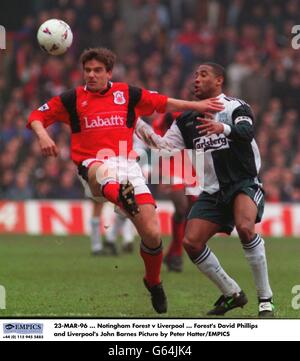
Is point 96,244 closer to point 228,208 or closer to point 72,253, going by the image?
point 72,253

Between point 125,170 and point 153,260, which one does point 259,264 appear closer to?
point 153,260

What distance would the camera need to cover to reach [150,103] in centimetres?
936

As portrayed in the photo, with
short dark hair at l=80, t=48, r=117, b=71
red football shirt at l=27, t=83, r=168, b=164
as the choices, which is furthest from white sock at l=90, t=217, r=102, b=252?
short dark hair at l=80, t=48, r=117, b=71

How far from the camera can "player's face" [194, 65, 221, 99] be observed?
925 centimetres

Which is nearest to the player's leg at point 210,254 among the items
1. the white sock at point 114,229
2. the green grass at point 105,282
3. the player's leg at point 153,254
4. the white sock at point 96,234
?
the green grass at point 105,282

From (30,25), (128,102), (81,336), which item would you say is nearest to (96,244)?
(128,102)

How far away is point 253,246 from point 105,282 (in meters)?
2.97

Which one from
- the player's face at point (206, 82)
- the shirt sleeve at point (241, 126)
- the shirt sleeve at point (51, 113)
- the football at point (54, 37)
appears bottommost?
the shirt sleeve at point (241, 126)

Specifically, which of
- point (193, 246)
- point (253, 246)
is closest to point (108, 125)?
point (193, 246)

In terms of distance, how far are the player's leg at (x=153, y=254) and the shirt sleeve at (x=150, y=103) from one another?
93 centimetres

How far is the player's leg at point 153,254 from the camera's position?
8.90 metres

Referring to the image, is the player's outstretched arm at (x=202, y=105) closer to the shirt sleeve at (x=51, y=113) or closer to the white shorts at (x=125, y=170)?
the white shorts at (x=125, y=170)

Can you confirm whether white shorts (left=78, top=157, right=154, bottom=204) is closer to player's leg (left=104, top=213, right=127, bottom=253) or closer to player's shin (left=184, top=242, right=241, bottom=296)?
player's shin (left=184, top=242, right=241, bottom=296)

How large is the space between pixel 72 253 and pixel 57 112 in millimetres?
5960
